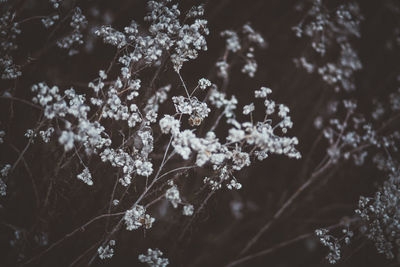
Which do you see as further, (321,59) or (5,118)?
(321,59)

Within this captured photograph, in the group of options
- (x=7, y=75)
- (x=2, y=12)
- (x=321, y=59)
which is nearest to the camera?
(x=7, y=75)

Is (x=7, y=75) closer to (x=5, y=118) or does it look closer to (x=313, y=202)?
(x=5, y=118)

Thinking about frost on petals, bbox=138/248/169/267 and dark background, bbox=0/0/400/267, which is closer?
frost on petals, bbox=138/248/169/267

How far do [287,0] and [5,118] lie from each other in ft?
13.8

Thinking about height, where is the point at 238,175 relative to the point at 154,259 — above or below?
above

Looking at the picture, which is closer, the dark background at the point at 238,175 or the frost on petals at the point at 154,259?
the frost on petals at the point at 154,259

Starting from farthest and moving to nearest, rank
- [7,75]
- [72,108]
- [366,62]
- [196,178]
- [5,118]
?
[366,62] → [196,178] → [5,118] → [7,75] → [72,108]

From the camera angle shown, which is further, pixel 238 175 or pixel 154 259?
pixel 238 175

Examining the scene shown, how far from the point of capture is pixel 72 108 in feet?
5.82

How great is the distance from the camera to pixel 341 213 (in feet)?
13.8

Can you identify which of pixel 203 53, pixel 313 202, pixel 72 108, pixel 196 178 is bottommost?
pixel 313 202

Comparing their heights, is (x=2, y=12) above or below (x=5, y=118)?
above

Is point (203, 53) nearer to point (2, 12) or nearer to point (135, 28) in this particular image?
point (135, 28)

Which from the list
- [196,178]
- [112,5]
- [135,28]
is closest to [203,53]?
[112,5]
